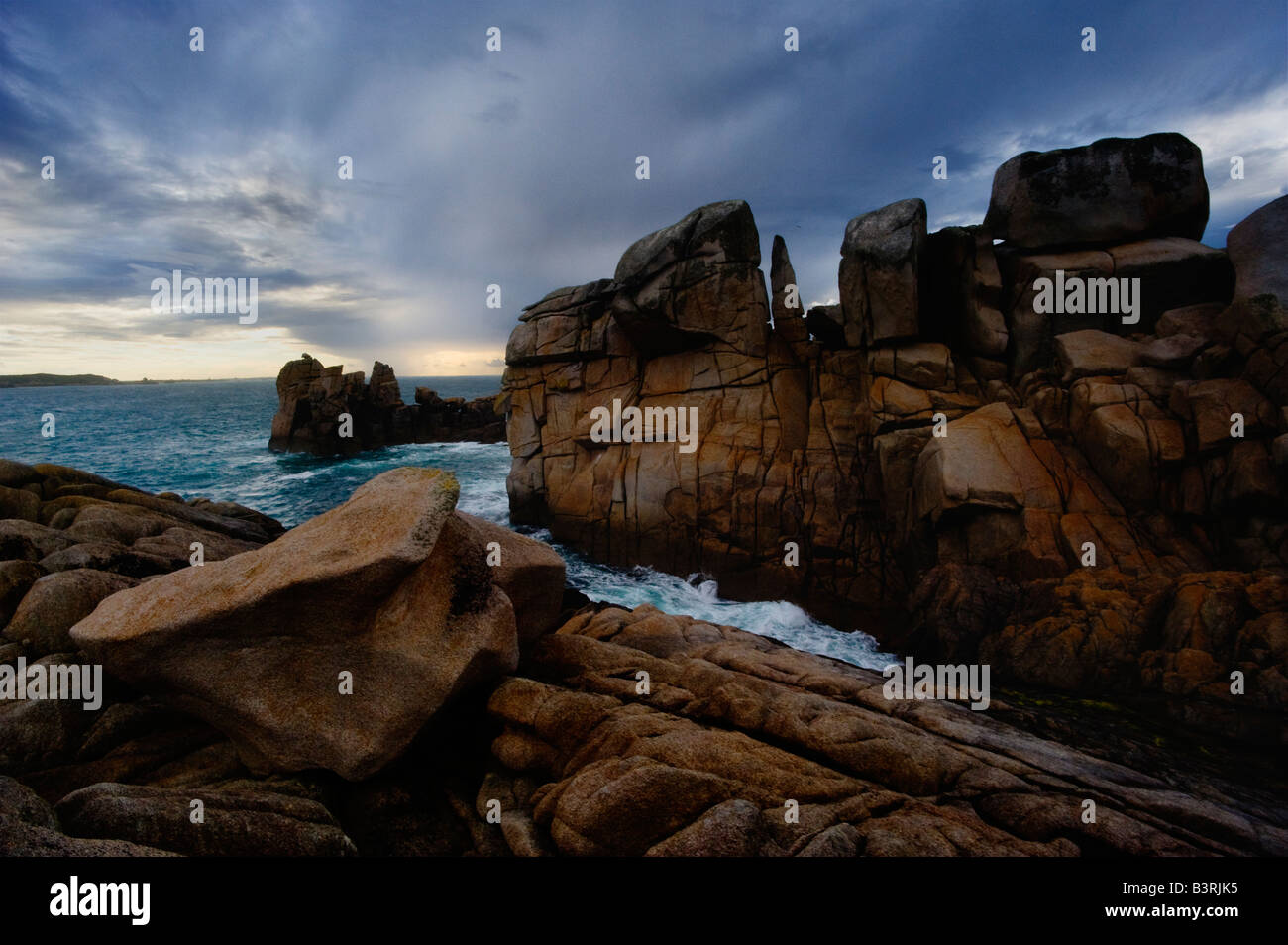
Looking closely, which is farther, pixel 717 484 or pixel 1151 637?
pixel 717 484

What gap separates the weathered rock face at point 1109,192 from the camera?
18391mm

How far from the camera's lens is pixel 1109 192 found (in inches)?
744

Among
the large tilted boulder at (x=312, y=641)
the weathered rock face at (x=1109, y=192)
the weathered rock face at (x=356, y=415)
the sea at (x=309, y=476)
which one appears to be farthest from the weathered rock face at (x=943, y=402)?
the weathered rock face at (x=356, y=415)

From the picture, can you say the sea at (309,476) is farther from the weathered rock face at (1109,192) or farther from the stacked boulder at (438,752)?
the weathered rock face at (1109,192)

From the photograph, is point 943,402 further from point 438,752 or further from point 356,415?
point 356,415

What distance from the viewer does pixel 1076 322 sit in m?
18.7

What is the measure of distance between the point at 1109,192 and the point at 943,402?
9030mm

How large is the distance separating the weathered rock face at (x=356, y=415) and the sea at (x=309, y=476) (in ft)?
7.53

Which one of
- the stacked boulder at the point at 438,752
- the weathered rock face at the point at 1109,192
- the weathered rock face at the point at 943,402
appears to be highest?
the weathered rock face at the point at 1109,192

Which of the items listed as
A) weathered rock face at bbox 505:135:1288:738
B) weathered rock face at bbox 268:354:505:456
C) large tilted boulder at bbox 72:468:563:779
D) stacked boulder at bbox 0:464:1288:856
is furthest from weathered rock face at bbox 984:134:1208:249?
weathered rock face at bbox 268:354:505:456

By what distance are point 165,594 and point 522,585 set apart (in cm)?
468
